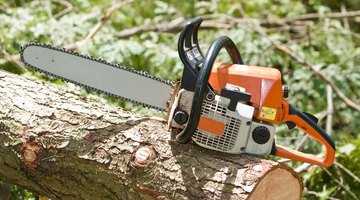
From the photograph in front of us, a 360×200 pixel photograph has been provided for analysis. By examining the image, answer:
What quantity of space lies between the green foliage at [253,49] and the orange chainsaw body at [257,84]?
1179 mm

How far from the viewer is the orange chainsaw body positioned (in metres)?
2.30

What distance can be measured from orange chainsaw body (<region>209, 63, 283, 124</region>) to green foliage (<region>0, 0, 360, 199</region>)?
118 centimetres

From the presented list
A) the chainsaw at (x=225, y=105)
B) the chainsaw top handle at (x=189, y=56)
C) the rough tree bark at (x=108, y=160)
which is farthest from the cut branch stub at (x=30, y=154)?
the chainsaw top handle at (x=189, y=56)

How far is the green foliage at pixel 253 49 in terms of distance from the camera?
359 centimetres

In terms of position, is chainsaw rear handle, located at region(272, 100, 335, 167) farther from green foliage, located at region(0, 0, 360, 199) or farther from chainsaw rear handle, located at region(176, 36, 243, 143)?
green foliage, located at region(0, 0, 360, 199)

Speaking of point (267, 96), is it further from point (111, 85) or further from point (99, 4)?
point (99, 4)

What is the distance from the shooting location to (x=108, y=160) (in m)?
2.32

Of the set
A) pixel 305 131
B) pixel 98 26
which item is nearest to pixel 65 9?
pixel 98 26

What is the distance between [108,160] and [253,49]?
234 cm

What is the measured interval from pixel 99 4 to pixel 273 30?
149cm

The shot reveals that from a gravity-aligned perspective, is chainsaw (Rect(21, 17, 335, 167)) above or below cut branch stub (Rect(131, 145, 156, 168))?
above

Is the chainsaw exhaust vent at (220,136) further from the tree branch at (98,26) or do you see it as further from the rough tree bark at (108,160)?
the tree branch at (98,26)

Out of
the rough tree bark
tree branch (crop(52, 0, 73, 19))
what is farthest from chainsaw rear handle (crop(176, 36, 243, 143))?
tree branch (crop(52, 0, 73, 19))

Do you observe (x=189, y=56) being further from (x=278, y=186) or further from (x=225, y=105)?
(x=278, y=186)
